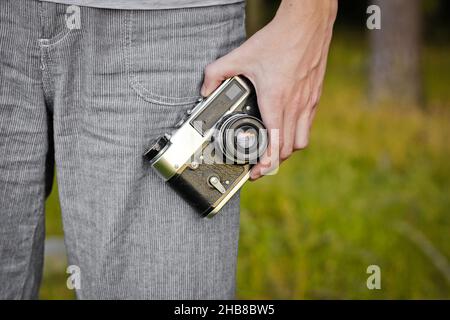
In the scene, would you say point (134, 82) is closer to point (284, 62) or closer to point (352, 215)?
point (284, 62)

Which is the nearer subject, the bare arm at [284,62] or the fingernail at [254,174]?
the bare arm at [284,62]

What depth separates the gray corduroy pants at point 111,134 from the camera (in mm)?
1231

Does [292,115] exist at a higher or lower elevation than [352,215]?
lower

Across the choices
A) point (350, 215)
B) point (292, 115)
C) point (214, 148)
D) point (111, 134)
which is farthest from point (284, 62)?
point (350, 215)

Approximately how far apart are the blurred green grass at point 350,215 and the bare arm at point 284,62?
160 cm

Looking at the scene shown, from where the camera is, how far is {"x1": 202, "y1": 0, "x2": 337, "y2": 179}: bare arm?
4.07 ft

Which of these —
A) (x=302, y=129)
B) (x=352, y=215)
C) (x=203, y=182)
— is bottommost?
(x=203, y=182)

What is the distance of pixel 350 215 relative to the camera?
3.44 m

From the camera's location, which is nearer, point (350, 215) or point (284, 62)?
point (284, 62)

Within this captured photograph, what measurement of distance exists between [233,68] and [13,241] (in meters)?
0.59

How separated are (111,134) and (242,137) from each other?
0.84 ft

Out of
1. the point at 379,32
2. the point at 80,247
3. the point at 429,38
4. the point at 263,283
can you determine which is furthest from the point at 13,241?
the point at 429,38

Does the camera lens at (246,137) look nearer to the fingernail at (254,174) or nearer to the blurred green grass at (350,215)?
the fingernail at (254,174)

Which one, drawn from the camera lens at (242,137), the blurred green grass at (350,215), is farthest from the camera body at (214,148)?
the blurred green grass at (350,215)
